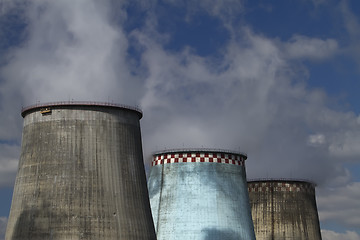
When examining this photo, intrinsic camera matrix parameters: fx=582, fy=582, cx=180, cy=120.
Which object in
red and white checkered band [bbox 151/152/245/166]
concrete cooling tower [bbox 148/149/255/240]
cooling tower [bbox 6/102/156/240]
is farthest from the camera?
red and white checkered band [bbox 151/152/245/166]

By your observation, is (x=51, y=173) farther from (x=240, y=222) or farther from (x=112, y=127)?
(x=240, y=222)

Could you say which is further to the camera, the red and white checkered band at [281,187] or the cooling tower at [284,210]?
the red and white checkered band at [281,187]

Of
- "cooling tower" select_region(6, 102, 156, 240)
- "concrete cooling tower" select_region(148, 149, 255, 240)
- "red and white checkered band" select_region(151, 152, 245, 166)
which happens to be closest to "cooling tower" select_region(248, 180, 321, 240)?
"concrete cooling tower" select_region(148, 149, 255, 240)

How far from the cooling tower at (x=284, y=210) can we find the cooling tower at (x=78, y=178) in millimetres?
17638

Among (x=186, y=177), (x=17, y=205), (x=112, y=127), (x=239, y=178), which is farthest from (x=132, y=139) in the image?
(x=239, y=178)

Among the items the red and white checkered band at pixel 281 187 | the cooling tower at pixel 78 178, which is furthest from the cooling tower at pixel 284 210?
the cooling tower at pixel 78 178

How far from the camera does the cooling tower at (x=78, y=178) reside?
21.8 metres

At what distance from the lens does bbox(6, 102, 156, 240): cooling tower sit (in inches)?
859

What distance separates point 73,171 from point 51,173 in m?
0.86

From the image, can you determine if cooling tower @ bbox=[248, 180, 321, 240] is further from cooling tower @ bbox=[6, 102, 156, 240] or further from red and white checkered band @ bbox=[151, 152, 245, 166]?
cooling tower @ bbox=[6, 102, 156, 240]

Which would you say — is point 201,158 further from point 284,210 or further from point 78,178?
point 78,178

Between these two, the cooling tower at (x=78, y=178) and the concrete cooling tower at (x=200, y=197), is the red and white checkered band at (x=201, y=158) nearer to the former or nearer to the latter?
the concrete cooling tower at (x=200, y=197)

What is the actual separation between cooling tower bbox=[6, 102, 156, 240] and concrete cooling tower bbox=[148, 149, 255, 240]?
753 centimetres

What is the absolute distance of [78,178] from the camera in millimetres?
22281
